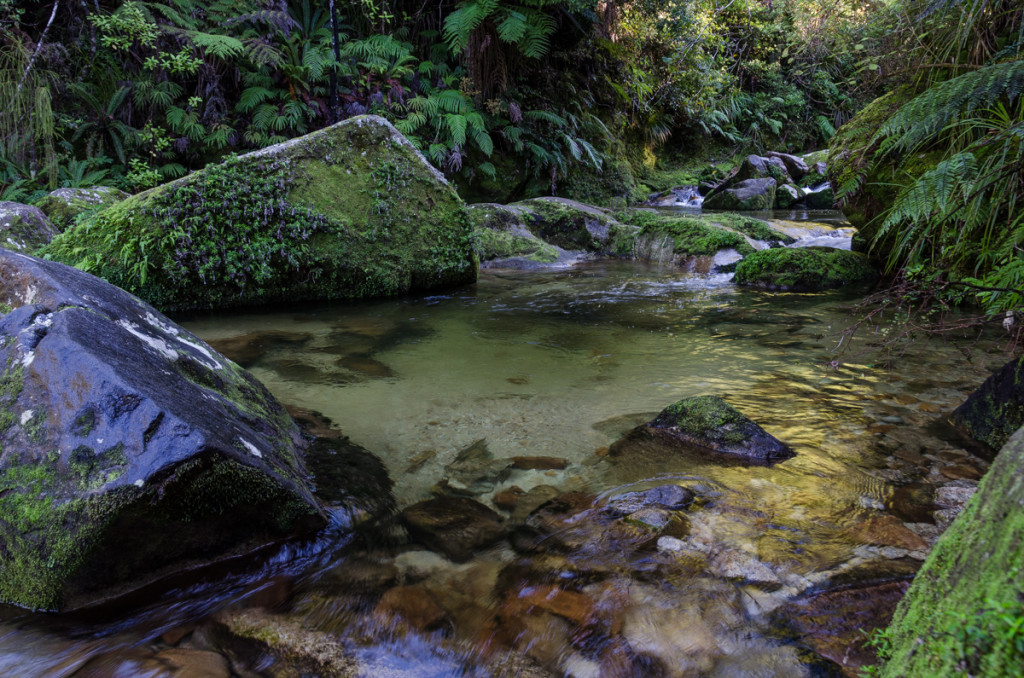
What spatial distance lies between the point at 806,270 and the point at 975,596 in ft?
20.4

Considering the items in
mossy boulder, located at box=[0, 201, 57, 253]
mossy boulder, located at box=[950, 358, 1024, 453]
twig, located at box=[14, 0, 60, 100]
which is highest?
twig, located at box=[14, 0, 60, 100]

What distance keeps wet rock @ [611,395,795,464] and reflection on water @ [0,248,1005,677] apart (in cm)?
9

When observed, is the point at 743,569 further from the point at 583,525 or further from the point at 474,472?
the point at 474,472

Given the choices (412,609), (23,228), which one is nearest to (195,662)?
(412,609)

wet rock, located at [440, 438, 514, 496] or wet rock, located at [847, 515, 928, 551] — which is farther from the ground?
wet rock, located at [847, 515, 928, 551]

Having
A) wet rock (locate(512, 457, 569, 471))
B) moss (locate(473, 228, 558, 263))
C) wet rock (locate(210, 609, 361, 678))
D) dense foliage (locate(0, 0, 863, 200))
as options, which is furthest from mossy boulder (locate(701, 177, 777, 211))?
wet rock (locate(210, 609, 361, 678))

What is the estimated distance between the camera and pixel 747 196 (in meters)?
14.2

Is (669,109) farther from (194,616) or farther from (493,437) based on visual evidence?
(194,616)

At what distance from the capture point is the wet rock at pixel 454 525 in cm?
197

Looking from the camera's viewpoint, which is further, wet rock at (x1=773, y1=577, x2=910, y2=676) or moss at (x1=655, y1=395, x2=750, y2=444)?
moss at (x1=655, y1=395, x2=750, y2=444)

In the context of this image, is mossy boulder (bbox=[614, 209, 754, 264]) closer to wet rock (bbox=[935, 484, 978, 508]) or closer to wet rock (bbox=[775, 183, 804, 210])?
wet rock (bbox=[935, 484, 978, 508])

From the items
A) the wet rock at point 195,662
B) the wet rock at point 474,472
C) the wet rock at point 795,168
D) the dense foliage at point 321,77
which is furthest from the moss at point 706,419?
the wet rock at point 795,168

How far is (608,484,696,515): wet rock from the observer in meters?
2.13

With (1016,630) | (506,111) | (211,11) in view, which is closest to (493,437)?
(1016,630)
